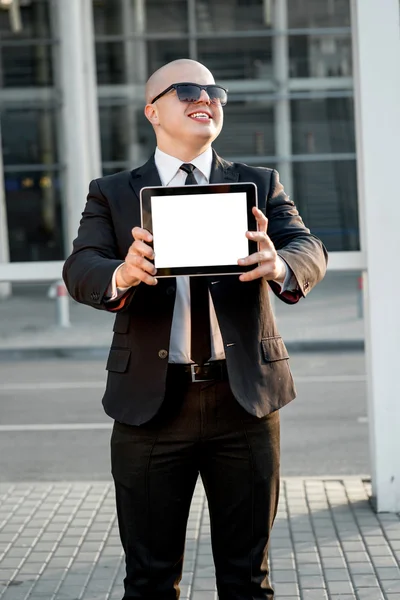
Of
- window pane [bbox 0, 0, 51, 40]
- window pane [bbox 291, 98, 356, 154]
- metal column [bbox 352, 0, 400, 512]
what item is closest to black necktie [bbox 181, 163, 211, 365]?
metal column [bbox 352, 0, 400, 512]

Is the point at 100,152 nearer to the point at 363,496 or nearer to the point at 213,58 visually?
the point at 213,58

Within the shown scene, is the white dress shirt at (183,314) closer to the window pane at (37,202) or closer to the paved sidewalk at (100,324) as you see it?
the paved sidewalk at (100,324)

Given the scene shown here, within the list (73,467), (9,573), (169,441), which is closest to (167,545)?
(169,441)

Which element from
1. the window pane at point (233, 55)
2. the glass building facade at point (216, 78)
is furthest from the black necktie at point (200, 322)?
the window pane at point (233, 55)

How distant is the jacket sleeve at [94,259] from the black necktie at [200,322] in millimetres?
214

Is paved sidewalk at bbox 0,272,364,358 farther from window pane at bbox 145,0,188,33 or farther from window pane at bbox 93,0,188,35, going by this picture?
window pane at bbox 145,0,188,33

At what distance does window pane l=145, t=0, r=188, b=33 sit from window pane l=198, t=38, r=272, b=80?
549 mm

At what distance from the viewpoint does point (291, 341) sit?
508 inches

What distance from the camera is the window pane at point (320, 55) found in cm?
1928

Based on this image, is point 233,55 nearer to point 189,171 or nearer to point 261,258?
point 189,171

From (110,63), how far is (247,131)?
9.82 feet

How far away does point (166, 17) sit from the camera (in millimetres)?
19203

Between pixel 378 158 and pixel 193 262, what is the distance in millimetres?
2725

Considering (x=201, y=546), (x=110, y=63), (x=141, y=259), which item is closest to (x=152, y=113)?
(x=141, y=259)
